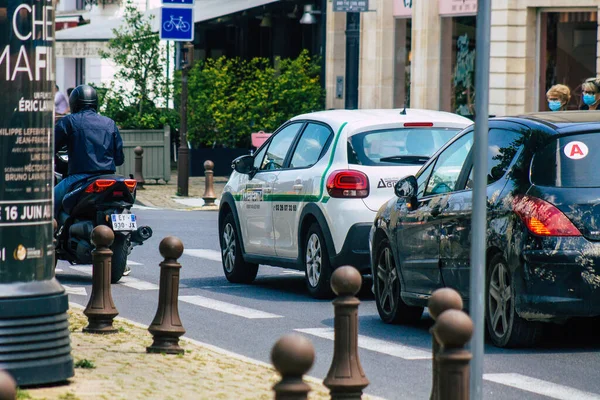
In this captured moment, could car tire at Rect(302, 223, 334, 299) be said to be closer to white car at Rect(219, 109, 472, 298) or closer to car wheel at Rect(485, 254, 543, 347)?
white car at Rect(219, 109, 472, 298)

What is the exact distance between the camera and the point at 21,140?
7.32 metres

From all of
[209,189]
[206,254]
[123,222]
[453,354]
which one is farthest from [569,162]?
[209,189]

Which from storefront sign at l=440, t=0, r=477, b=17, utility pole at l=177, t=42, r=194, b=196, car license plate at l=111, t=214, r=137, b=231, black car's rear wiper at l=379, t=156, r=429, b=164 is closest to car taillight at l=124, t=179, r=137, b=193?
car license plate at l=111, t=214, r=137, b=231

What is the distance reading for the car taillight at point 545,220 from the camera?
8945 millimetres

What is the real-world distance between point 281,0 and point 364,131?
23.4 meters

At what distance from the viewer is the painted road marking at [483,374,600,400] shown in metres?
7.68

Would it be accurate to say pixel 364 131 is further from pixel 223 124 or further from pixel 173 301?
pixel 223 124

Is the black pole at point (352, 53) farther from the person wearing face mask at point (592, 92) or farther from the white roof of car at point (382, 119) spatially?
the white roof of car at point (382, 119)

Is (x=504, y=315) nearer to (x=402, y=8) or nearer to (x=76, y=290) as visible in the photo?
(x=76, y=290)

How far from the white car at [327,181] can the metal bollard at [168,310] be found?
309cm

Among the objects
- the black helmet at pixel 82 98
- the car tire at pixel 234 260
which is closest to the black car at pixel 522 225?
the car tire at pixel 234 260

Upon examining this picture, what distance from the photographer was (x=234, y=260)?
13914 millimetres

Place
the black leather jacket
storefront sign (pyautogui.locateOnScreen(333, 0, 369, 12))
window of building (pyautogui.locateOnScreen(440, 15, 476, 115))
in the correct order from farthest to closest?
1. window of building (pyautogui.locateOnScreen(440, 15, 476, 115))
2. storefront sign (pyautogui.locateOnScreen(333, 0, 369, 12))
3. the black leather jacket

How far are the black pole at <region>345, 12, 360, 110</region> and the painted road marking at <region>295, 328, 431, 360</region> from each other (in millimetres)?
23784
